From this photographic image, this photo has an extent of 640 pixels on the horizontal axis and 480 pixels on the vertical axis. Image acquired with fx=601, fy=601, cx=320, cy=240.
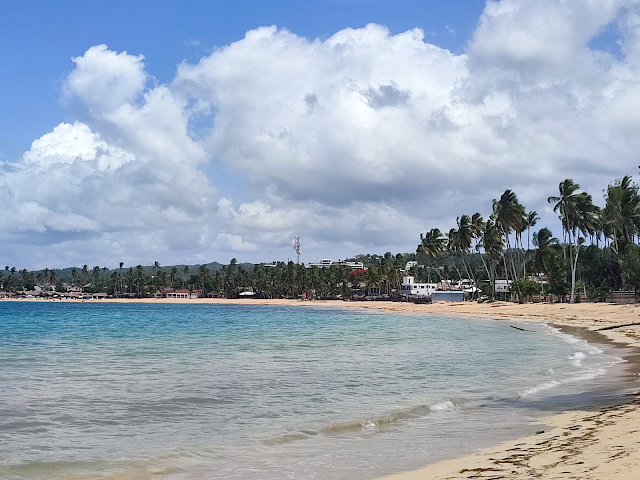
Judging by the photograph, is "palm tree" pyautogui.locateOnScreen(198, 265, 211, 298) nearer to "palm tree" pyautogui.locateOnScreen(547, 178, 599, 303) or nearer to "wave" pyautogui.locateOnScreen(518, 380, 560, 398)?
"palm tree" pyautogui.locateOnScreen(547, 178, 599, 303)

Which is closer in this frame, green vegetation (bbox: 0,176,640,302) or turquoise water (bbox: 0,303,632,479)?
turquoise water (bbox: 0,303,632,479)

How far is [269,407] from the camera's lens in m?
12.5

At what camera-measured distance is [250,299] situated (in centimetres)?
16500

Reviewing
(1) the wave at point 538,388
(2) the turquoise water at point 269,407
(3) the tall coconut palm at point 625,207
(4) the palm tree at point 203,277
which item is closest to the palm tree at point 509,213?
(3) the tall coconut palm at point 625,207

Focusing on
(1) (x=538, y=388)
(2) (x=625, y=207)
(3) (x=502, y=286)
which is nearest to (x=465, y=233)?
(3) (x=502, y=286)

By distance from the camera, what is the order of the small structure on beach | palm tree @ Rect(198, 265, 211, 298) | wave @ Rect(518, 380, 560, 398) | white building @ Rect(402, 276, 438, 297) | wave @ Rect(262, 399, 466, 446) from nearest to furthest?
wave @ Rect(262, 399, 466, 446) < wave @ Rect(518, 380, 560, 398) < the small structure on beach < white building @ Rect(402, 276, 438, 297) < palm tree @ Rect(198, 265, 211, 298)

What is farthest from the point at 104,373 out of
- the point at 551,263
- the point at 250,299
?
the point at 250,299

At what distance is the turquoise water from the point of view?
28.1ft

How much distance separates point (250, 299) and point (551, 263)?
327 feet

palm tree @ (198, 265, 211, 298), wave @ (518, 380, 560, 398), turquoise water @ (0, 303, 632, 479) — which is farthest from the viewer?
palm tree @ (198, 265, 211, 298)

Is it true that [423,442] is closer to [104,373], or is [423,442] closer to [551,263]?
[104,373]

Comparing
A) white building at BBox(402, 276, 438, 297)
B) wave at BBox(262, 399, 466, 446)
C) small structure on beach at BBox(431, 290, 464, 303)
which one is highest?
white building at BBox(402, 276, 438, 297)

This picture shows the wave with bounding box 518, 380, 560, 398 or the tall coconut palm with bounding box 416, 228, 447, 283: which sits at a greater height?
the tall coconut palm with bounding box 416, 228, 447, 283

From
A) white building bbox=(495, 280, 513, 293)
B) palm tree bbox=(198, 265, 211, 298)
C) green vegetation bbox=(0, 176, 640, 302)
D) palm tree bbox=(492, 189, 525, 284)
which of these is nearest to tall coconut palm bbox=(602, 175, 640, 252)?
green vegetation bbox=(0, 176, 640, 302)
